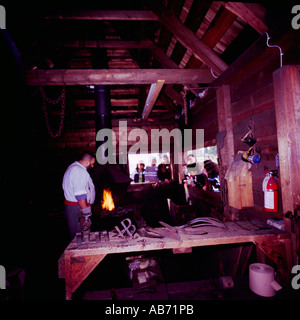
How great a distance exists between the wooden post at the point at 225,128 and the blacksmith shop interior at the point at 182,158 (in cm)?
2

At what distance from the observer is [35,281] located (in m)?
4.02

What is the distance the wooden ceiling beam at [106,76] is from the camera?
13.8ft

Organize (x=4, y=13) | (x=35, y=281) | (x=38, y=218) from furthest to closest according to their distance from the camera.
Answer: (x=38, y=218), (x=35, y=281), (x=4, y=13)

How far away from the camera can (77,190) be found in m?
4.24

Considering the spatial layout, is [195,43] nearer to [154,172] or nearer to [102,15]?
[102,15]

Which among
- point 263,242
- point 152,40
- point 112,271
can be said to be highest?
point 152,40

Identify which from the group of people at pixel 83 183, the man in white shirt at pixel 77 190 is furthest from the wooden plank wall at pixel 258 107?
the man in white shirt at pixel 77 190

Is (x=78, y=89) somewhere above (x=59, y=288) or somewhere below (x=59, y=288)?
above

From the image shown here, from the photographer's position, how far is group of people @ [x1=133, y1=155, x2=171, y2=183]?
32.1 feet

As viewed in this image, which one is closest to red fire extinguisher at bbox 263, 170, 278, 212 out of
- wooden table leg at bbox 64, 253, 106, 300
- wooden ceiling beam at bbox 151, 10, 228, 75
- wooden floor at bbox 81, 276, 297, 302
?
wooden floor at bbox 81, 276, 297, 302

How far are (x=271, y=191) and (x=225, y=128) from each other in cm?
188
